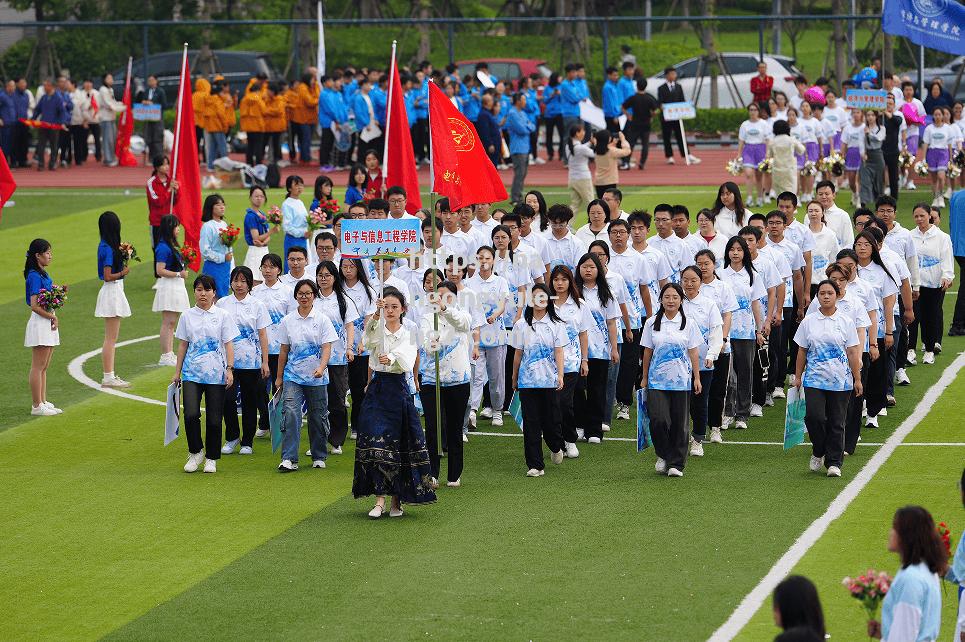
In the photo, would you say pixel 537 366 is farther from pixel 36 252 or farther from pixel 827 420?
pixel 36 252

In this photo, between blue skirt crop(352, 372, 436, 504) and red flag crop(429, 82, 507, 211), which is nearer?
blue skirt crop(352, 372, 436, 504)

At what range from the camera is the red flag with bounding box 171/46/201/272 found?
19328 mm

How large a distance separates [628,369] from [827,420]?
9.96 ft

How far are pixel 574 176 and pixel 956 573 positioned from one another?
17.2m

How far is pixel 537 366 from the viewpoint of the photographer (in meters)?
14.2

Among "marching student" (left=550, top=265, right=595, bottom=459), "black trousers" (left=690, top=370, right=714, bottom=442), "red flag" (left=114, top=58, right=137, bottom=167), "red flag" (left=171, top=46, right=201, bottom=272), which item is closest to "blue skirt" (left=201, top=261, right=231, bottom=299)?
"red flag" (left=171, top=46, right=201, bottom=272)

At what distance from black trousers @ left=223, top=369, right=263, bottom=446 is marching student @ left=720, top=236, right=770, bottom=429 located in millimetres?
4763

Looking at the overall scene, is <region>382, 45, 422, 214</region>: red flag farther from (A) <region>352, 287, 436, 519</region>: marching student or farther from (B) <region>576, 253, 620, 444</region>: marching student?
(A) <region>352, 287, 436, 519</region>: marching student

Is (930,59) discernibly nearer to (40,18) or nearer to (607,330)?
(40,18)

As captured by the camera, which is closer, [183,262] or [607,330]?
[607,330]

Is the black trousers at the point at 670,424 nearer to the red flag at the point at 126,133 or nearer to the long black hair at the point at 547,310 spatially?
the long black hair at the point at 547,310

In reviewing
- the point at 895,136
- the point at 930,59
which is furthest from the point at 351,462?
the point at 930,59

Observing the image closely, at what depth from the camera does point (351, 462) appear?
15.1 m

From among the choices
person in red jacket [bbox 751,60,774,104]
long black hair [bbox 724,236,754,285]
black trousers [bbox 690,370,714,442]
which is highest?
person in red jacket [bbox 751,60,774,104]
